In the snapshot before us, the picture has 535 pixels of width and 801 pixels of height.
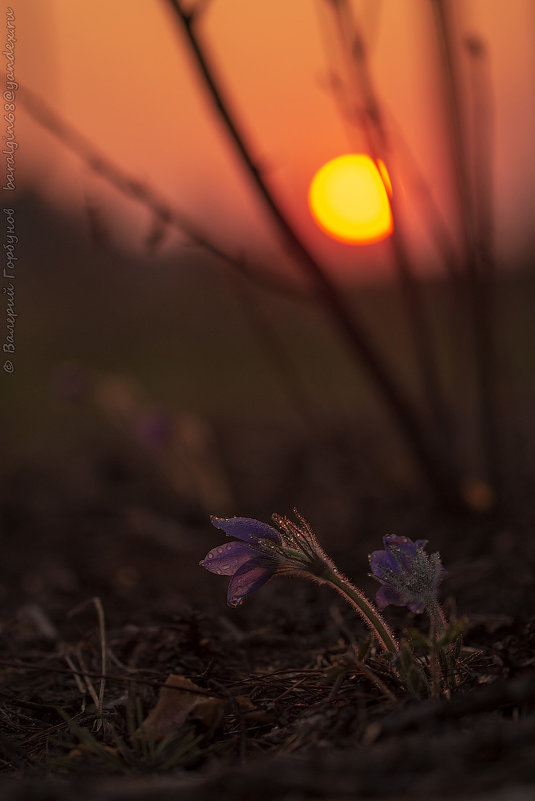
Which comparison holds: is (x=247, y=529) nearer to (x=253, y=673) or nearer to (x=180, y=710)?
(x=180, y=710)

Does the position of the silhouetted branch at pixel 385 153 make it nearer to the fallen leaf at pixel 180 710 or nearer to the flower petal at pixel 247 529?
the flower petal at pixel 247 529

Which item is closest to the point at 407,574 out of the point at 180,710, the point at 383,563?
the point at 383,563

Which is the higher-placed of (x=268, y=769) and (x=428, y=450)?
(x=428, y=450)

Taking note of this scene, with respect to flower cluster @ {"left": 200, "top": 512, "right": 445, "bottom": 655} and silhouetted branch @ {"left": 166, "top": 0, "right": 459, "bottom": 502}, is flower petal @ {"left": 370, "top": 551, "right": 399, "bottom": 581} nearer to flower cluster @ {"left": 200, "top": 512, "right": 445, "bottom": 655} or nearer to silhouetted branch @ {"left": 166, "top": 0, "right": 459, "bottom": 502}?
flower cluster @ {"left": 200, "top": 512, "right": 445, "bottom": 655}

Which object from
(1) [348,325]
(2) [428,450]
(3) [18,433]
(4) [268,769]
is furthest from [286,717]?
(3) [18,433]

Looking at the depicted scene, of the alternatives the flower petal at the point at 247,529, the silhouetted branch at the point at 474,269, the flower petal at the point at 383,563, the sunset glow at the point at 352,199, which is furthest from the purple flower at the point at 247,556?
the silhouetted branch at the point at 474,269

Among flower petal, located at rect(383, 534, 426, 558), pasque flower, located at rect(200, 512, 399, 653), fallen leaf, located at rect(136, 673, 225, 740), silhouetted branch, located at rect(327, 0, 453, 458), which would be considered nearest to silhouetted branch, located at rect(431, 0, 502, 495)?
silhouetted branch, located at rect(327, 0, 453, 458)

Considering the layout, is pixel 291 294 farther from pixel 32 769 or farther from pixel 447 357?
A: pixel 447 357
